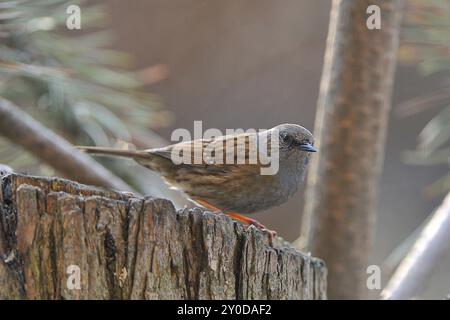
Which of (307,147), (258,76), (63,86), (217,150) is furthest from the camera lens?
(258,76)

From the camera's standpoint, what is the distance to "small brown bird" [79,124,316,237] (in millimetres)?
3957

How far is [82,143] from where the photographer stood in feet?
15.4

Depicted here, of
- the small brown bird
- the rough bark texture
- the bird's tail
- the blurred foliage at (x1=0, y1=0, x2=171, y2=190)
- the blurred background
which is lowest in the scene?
the rough bark texture

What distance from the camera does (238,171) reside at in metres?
4.04

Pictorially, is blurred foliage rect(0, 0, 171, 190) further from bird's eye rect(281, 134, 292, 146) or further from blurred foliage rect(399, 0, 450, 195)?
blurred foliage rect(399, 0, 450, 195)

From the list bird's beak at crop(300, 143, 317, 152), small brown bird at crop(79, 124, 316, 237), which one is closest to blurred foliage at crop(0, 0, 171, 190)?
small brown bird at crop(79, 124, 316, 237)

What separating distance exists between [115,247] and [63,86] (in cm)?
213

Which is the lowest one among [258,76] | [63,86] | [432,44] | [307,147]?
[307,147]

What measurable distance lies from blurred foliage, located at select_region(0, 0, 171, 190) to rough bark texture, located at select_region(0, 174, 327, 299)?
61.6 inches

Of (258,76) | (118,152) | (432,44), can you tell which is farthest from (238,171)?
(258,76)

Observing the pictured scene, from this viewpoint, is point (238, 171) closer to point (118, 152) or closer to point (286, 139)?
point (286, 139)

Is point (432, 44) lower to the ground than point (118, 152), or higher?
higher

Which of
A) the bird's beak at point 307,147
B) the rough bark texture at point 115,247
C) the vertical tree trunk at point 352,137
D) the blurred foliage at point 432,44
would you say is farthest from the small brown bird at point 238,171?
the rough bark texture at point 115,247
